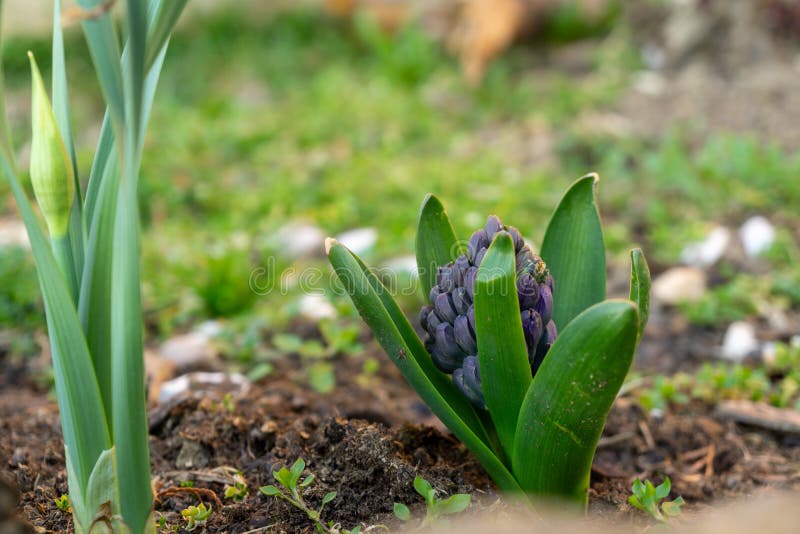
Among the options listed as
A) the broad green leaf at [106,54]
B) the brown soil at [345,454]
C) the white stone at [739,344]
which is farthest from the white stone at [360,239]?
the broad green leaf at [106,54]

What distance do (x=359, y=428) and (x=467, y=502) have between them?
13.3 inches

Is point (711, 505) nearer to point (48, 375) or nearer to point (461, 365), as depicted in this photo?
point (461, 365)

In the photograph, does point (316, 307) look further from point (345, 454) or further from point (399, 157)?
point (399, 157)

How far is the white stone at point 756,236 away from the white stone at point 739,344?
555 mm

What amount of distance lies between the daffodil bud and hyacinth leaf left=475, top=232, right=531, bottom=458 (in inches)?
23.8

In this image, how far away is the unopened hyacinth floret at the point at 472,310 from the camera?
49.1 inches

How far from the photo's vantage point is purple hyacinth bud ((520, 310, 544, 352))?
4.07ft

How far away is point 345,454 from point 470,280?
0.40m

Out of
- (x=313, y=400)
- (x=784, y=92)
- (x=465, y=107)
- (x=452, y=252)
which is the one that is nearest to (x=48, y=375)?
(x=313, y=400)

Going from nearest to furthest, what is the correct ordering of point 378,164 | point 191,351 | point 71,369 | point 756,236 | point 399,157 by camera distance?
point 71,369 < point 191,351 < point 756,236 < point 378,164 < point 399,157

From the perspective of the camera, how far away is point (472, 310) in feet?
4.11

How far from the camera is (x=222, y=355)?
241 centimetres

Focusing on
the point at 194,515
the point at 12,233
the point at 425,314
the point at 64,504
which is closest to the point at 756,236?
the point at 425,314

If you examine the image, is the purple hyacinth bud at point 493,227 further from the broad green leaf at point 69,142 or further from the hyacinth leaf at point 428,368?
the broad green leaf at point 69,142
